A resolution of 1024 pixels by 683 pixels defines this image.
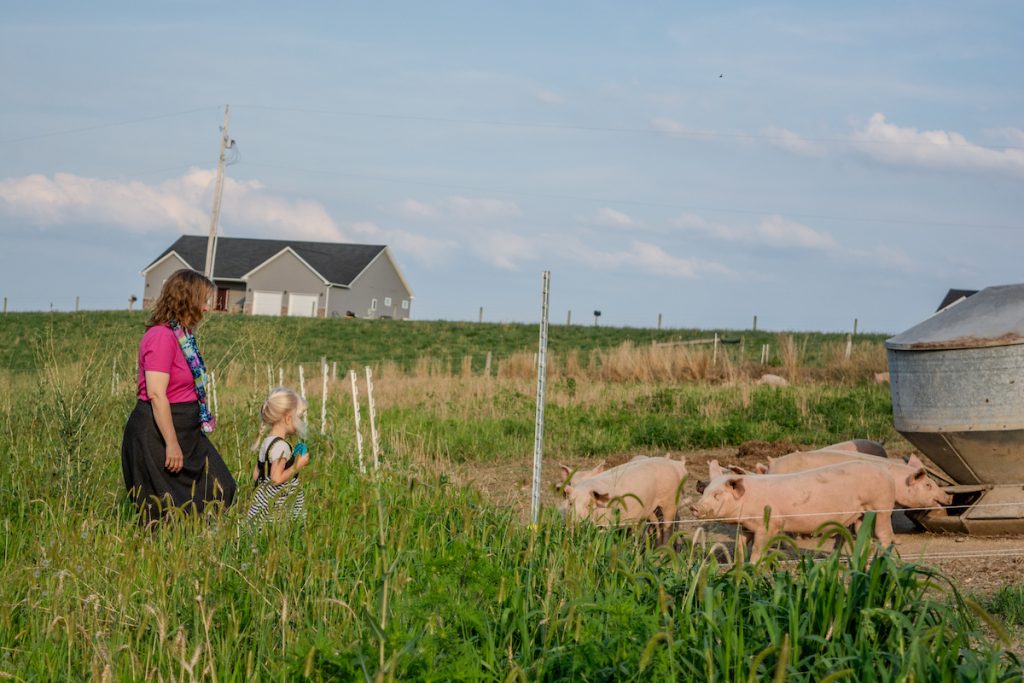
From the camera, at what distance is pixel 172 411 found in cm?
620

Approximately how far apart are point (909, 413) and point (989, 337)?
0.96 meters

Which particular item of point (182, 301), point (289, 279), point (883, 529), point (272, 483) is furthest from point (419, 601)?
point (289, 279)

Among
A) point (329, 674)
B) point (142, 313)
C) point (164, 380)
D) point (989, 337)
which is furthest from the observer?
point (142, 313)

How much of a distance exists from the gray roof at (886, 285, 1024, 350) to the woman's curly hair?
5726mm

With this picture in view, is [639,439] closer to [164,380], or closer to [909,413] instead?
[909,413]

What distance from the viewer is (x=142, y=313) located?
50.5 metres

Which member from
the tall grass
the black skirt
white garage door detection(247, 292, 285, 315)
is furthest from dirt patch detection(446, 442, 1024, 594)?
white garage door detection(247, 292, 285, 315)

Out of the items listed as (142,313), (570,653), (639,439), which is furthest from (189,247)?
(570,653)

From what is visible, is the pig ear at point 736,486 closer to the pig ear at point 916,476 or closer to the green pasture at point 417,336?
the pig ear at point 916,476

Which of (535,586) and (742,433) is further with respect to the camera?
(742,433)

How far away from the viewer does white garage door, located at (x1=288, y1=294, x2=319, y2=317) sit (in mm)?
59906

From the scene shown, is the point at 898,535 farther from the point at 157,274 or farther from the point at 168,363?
the point at 157,274

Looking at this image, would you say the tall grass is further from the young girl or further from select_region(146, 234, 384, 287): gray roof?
select_region(146, 234, 384, 287): gray roof

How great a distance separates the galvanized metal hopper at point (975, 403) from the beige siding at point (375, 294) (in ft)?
174
